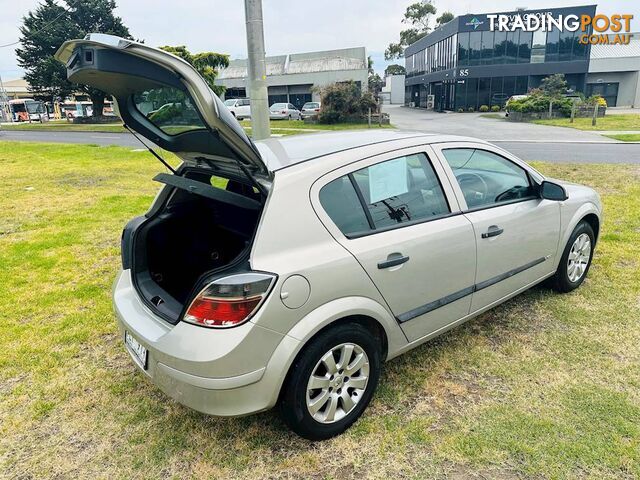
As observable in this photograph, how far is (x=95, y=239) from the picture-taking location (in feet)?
19.9

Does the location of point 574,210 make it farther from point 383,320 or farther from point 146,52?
point 146,52

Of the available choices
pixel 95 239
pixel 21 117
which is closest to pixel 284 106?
pixel 95 239

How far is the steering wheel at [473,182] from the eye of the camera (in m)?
3.23

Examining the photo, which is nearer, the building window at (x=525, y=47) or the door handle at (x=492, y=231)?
the door handle at (x=492, y=231)

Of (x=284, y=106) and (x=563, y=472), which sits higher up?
(x=284, y=106)

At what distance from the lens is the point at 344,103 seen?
2578 cm

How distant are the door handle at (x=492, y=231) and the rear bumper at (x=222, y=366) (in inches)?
63.9

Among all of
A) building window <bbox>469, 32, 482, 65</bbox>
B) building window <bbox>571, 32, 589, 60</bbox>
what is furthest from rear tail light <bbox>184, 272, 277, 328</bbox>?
building window <bbox>571, 32, 589, 60</bbox>

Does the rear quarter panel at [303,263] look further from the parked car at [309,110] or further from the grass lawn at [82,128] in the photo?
the parked car at [309,110]

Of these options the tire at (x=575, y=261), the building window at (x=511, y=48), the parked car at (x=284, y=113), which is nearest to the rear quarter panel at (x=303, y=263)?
the tire at (x=575, y=261)

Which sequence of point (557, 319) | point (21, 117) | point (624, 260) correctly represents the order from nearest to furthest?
Answer: 1. point (557, 319)
2. point (624, 260)
3. point (21, 117)

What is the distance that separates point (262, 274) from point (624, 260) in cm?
442

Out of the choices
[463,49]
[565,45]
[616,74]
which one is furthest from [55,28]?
[616,74]

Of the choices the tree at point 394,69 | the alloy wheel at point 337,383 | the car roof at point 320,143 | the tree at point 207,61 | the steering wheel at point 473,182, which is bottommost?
the alloy wheel at point 337,383
